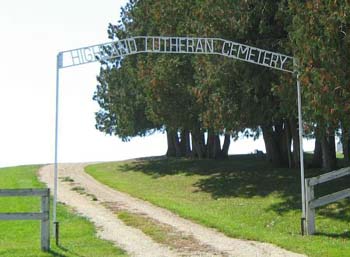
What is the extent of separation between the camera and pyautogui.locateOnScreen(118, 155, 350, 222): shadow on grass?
749 inches

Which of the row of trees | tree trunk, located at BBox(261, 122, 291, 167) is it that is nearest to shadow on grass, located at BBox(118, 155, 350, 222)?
tree trunk, located at BBox(261, 122, 291, 167)

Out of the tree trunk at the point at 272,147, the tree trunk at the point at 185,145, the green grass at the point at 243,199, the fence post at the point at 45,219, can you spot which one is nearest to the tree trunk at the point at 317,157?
the tree trunk at the point at 272,147

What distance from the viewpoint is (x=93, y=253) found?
1113 cm

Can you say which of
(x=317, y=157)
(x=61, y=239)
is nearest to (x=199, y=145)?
(x=317, y=157)

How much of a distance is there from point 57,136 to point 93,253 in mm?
3193

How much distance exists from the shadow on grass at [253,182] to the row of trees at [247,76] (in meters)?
1.86

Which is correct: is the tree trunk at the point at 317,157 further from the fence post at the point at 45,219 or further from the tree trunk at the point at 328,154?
the fence post at the point at 45,219

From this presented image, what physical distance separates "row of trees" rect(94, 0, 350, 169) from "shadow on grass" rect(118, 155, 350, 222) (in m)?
1.86

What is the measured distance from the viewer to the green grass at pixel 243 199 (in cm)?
1321

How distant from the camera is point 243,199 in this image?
71.5ft

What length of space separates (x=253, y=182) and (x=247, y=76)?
580 centimetres

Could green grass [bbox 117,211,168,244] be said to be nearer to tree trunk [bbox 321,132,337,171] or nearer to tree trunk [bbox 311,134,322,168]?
tree trunk [bbox 321,132,337,171]

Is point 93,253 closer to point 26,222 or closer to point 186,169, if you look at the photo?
point 26,222

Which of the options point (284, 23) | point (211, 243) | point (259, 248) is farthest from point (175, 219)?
point (284, 23)
